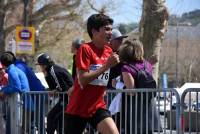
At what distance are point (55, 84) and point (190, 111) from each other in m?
2.51

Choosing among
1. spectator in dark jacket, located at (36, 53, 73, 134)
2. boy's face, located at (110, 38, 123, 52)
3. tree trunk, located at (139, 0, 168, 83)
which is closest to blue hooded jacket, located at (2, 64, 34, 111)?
spectator in dark jacket, located at (36, 53, 73, 134)

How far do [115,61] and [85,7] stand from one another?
1218 inches

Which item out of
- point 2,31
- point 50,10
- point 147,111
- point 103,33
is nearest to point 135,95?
point 147,111

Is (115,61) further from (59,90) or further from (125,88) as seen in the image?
(59,90)

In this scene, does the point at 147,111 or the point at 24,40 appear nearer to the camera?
the point at 147,111

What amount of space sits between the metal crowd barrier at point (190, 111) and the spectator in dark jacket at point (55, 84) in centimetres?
206

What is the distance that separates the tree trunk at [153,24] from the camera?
14.7 meters

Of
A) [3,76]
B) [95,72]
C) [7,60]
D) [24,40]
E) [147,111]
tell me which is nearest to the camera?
[95,72]

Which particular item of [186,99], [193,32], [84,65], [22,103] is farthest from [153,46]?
[193,32]

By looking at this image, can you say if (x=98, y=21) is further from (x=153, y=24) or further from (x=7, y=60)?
(x=153, y=24)

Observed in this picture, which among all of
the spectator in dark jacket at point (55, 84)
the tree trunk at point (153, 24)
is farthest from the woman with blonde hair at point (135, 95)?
the tree trunk at point (153, 24)

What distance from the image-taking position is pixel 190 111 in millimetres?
8688

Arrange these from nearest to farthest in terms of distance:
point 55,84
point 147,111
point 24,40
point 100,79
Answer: point 100,79 < point 147,111 < point 55,84 < point 24,40

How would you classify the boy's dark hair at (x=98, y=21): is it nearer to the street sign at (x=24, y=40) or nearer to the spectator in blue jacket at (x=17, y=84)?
the spectator in blue jacket at (x=17, y=84)
